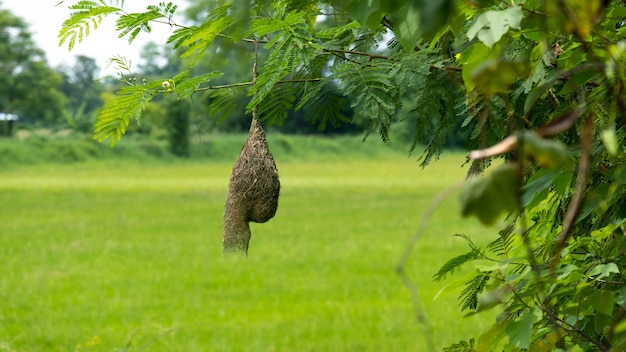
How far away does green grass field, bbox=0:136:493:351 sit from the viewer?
23.1 ft

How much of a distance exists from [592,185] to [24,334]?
6367 millimetres

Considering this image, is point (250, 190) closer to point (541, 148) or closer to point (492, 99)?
point (492, 99)

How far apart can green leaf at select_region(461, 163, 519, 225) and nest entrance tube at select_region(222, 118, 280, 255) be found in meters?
1.57

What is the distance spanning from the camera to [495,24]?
0.86 metres

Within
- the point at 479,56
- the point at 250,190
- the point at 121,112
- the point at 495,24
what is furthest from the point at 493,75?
the point at 250,190

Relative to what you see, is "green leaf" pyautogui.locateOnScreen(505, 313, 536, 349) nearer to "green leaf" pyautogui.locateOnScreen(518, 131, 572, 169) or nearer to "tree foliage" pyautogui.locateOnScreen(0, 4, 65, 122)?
"green leaf" pyautogui.locateOnScreen(518, 131, 572, 169)

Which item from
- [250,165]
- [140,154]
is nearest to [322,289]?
[250,165]

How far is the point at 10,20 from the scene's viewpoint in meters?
37.2

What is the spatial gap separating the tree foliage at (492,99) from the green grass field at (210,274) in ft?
1.10

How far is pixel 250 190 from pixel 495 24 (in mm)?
1364

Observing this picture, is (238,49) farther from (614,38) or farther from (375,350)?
(375,350)

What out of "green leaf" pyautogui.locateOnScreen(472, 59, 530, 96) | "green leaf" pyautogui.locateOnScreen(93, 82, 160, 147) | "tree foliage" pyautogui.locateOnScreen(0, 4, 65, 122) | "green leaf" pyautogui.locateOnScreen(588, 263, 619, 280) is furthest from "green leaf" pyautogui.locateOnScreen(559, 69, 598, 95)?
"tree foliage" pyautogui.locateOnScreen(0, 4, 65, 122)

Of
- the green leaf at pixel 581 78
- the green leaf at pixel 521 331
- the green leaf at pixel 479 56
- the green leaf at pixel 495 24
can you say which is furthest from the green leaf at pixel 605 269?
the green leaf at pixel 495 24

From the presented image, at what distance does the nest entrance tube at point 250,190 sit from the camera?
2143mm
